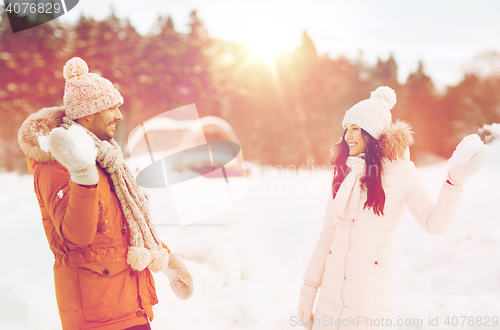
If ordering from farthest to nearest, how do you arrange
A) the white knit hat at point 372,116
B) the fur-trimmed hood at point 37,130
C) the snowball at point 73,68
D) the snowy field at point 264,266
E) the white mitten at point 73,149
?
the snowy field at point 264,266
the white knit hat at point 372,116
the snowball at point 73,68
the fur-trimmed hood at point 37,130
the white mitten at point 73,149

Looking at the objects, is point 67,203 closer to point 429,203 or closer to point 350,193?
point 350,193

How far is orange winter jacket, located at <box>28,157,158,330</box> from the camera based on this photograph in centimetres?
166

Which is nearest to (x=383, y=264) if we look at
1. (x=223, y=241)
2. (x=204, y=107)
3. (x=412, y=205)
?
(x=412, y=205)

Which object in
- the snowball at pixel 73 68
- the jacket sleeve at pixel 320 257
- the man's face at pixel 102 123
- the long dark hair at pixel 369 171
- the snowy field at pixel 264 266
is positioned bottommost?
the snowy field at pixel 264 266

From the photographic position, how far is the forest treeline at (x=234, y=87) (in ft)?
44.0

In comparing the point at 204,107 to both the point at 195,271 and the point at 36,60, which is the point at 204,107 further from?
the point at 195,271

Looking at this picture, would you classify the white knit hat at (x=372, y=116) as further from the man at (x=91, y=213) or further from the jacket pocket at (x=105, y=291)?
the jacket pocket at (x=105, y=291)

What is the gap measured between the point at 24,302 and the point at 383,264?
333cm

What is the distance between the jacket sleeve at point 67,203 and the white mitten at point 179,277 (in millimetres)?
720

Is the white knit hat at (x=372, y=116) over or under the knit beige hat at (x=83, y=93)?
under

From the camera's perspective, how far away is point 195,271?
447cm

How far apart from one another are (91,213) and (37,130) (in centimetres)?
58

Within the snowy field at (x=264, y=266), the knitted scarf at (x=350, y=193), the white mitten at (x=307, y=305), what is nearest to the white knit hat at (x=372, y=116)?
the knitted scarf at (x=350, y=193)

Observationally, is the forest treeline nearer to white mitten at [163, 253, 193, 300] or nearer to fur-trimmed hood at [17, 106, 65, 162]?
fur-trimmed hood at [17, 106, 65, 162]
